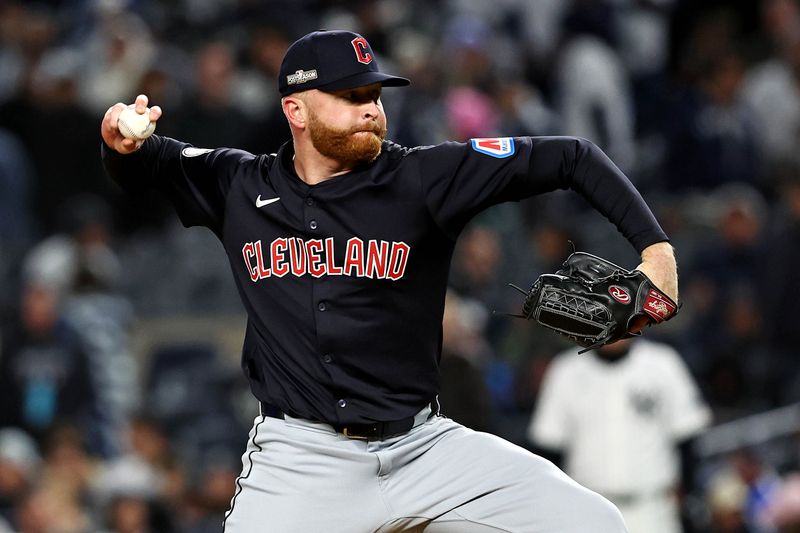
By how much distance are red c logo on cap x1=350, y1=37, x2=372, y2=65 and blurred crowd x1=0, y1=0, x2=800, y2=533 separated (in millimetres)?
3008

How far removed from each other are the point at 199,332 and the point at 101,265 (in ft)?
2.64

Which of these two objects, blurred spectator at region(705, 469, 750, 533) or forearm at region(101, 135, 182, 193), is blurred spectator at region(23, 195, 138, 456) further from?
forearm at region(101, 135, 182, 193)

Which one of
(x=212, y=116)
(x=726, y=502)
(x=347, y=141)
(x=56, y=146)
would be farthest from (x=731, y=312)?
(x=347, y=141)

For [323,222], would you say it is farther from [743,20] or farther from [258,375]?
[743,20]

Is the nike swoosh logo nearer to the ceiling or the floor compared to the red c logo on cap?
nearer to the floor

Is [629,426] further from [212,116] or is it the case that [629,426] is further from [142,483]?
[212,116]

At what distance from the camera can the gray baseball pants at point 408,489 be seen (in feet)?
13.0

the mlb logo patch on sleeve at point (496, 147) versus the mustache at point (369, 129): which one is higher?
the mustache at point (369, 129)

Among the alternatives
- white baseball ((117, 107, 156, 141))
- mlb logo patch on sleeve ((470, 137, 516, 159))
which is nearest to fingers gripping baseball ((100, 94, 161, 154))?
white baseball ((117, 107, 156, 141))

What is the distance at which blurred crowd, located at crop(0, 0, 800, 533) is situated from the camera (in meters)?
8.25

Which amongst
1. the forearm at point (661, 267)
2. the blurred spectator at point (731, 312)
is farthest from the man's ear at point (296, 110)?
the blurred spectator at point (731, 312)

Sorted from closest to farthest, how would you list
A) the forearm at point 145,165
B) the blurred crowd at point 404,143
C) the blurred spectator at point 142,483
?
the forearm at point 145,165, the blurred spectator at point 142,483, the blurred crowd at point 404,143

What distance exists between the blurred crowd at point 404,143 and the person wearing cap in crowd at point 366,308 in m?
2.86

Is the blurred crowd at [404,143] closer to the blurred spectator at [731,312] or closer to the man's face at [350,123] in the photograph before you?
the blurred spectator at [731,312]
